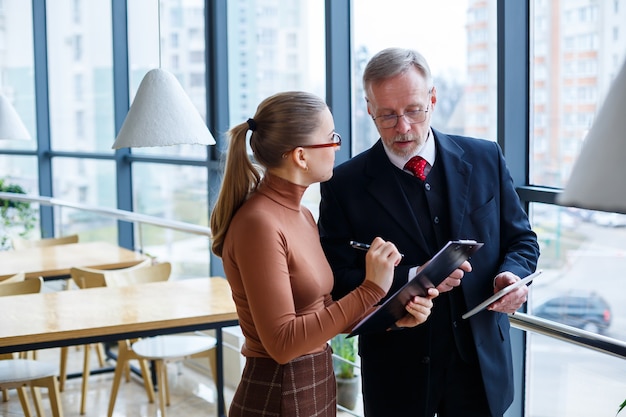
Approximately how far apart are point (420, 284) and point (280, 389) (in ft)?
1.37

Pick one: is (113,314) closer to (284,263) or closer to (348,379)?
(348,379)

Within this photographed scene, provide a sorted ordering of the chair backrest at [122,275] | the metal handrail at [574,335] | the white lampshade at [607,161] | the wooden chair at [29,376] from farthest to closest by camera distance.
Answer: the chair backrest at [122,275]
the wooden chair at [29,376]
the metal handrail at [574,335]
the white lampshade at [607,161]

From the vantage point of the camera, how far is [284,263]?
1.84 m

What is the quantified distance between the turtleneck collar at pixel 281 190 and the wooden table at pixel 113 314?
1.60 metres

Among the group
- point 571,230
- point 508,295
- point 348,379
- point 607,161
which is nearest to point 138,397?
point 348,379

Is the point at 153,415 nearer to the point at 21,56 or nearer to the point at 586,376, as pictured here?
the point at 586,376

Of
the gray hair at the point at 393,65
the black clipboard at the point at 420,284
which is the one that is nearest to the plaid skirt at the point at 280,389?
the black clipboard at the point at 420,284

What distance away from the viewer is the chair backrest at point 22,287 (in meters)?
4.10

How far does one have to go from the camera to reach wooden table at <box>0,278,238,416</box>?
10.7ft

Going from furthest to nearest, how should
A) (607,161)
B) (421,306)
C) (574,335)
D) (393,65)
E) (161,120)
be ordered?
(161,120) < (574,335) < (393,65) < (421,306) < (607,161)

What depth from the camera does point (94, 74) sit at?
25.8ft

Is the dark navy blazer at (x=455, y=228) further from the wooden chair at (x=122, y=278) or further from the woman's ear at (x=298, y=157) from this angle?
the wooden chair at (x=122, y=278)

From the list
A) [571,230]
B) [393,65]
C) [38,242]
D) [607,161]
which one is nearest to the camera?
[607,161]

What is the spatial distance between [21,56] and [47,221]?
6.31ft
